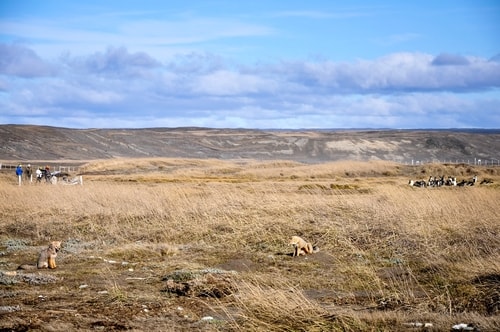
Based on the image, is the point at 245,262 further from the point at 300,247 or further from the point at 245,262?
the point at 300,247

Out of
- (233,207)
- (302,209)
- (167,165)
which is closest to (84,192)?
(233,207)

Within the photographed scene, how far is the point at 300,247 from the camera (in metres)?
13.2

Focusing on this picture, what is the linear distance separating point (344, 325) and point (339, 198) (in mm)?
11416

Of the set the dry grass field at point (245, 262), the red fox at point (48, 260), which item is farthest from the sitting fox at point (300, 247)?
the red fox at point (48, 260)

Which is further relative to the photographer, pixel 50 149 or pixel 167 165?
pixel 50 149

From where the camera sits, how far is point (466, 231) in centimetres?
1358

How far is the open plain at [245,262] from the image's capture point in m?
7.68

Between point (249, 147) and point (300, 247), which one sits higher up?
point (300, 247)

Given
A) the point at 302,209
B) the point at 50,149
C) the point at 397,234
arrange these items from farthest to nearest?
1. the point at 50,149
2. the point at 302,209
3. the point at 397,234

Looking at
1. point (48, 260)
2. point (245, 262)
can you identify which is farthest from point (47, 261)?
point (245, 262)

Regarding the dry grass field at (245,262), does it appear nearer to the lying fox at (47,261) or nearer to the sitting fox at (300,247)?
the sitting fox at (300,247)

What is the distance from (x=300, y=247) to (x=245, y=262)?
46.0 inches

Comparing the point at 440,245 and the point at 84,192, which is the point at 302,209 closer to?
the point at 440,245

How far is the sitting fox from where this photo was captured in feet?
43.0
